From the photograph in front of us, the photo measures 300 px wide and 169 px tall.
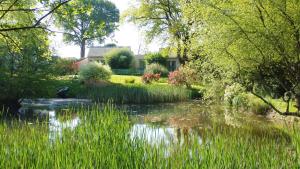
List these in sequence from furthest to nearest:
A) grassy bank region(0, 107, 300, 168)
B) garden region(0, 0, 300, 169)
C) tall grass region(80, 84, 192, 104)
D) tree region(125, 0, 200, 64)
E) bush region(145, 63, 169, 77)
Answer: bush region(145, 63, 169, 77)
tree region(125, 0, 200, 64)
tall grass region(80, 84, 192, 104)
garden region(0, 0, 300, 169)
grassy bank region(0, 107, 300, 168)

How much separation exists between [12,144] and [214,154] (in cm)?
296

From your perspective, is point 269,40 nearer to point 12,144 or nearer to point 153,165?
point 153,165

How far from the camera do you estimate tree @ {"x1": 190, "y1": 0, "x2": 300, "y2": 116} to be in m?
10.2

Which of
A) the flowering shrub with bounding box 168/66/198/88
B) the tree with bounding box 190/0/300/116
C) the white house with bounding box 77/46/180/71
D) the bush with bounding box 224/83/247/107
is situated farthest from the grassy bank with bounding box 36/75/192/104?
the white house with bounding box 77/46/180/71

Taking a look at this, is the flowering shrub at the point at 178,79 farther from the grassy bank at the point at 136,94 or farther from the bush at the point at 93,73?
the bush at the point at 93,73

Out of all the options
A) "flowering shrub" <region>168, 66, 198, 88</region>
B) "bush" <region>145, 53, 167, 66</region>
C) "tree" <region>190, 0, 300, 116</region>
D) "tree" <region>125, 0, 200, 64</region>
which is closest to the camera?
"tree" <region>190, 0, 300, 116</region>

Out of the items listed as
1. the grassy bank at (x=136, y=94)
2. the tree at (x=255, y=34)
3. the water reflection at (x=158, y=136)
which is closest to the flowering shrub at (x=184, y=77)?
the grassy bank at (x=136, y=94)

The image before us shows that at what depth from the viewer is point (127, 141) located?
615 cm

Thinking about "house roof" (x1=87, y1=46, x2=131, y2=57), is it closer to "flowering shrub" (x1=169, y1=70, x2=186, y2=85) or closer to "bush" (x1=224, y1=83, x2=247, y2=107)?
"flowering shrub" (x1=169, y1=70, x2=186, y2=85)

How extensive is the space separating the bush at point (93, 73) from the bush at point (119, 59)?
15060 millimetres

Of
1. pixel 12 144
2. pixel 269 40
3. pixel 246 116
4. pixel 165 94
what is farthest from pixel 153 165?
pixel 165 94

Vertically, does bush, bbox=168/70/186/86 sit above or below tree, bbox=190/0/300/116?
below

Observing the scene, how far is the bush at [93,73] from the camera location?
3244 cm

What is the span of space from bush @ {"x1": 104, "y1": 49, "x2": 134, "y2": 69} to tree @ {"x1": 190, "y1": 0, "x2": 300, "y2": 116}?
37341mm
